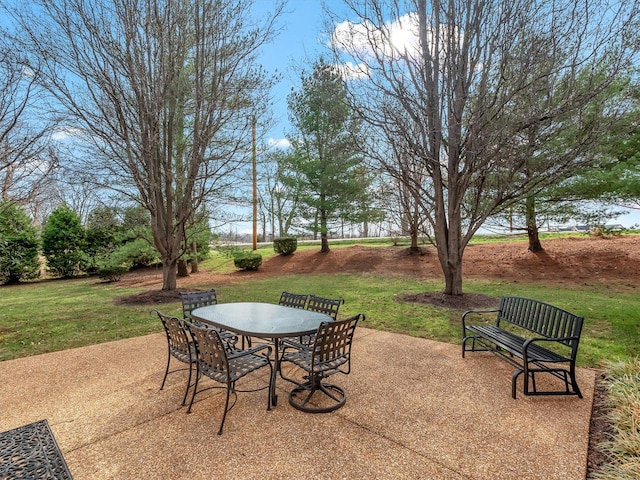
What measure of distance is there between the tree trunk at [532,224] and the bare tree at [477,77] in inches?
133

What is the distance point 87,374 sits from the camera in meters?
3.99

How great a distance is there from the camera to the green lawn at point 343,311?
5155 mm

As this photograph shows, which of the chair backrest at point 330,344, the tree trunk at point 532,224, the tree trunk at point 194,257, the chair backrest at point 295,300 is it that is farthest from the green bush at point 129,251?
the tree trunk at point 532,224

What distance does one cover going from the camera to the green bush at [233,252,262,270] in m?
14.1

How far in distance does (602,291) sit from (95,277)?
736 inches

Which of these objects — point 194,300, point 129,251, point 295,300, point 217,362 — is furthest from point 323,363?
point 129,251

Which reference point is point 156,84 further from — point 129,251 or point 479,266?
point 479,266

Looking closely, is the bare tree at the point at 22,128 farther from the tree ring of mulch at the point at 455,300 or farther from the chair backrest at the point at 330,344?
the tree ring of mulch at the point at 455,300

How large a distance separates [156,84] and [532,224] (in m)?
12.5

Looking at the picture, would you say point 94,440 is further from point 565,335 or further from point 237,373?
point 565,335

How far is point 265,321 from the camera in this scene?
3.55 m

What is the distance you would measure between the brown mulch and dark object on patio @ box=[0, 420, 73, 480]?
6.06 m

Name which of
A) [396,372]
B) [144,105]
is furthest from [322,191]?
[396,372]

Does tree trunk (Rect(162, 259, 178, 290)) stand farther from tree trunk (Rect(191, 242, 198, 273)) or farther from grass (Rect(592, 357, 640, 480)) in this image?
grass (Rect(592, 357, 640, 480))
